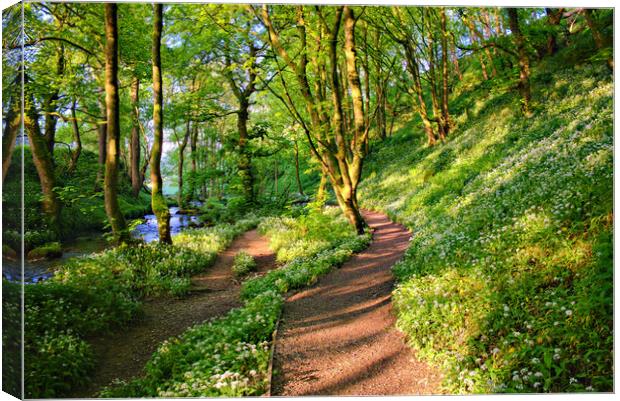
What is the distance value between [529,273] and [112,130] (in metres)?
8.69

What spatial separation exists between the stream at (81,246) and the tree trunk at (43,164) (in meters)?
0.56

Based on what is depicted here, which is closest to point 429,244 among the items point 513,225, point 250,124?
point 513,225

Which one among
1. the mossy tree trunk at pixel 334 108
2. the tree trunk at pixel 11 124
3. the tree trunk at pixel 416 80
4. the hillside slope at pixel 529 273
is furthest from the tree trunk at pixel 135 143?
the tree trunk at pixel 416 80

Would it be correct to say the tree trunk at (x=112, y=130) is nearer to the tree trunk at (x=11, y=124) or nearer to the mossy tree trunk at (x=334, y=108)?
the tree trunk at (x=11, y=124)

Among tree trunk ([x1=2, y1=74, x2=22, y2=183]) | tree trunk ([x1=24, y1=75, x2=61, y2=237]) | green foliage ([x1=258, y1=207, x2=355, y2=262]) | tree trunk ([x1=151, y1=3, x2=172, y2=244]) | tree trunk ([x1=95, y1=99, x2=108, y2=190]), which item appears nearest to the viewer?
tree trunk ([x1=2, y1=74, x2=22, y2=183])

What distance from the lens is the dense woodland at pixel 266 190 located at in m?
4.36

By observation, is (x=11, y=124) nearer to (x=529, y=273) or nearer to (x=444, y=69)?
(x=529, y=273)

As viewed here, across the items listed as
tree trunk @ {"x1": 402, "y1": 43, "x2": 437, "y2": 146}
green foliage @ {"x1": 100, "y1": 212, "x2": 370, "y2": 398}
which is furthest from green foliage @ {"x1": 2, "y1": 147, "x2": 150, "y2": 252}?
tree trunk @ {"x1": 402, "y1": 43, "x2": 437, "y2": 146}

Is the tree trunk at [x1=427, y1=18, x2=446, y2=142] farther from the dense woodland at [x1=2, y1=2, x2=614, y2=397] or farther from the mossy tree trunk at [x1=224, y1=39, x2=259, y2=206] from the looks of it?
the mossy tree trunk at [x1=224, y1=39, x2=259, y2=206]

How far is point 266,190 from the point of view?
11836 millimetres

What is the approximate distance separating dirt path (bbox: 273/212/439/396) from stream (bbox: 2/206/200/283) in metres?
3.40

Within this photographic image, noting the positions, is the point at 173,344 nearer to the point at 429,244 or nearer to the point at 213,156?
the point at 429,244

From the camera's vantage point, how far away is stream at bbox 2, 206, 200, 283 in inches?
180

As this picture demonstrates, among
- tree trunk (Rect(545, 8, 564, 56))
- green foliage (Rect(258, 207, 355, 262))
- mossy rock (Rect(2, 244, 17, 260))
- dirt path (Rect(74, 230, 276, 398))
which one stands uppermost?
tree trunk (Rect(545, 8, 564, 56))
